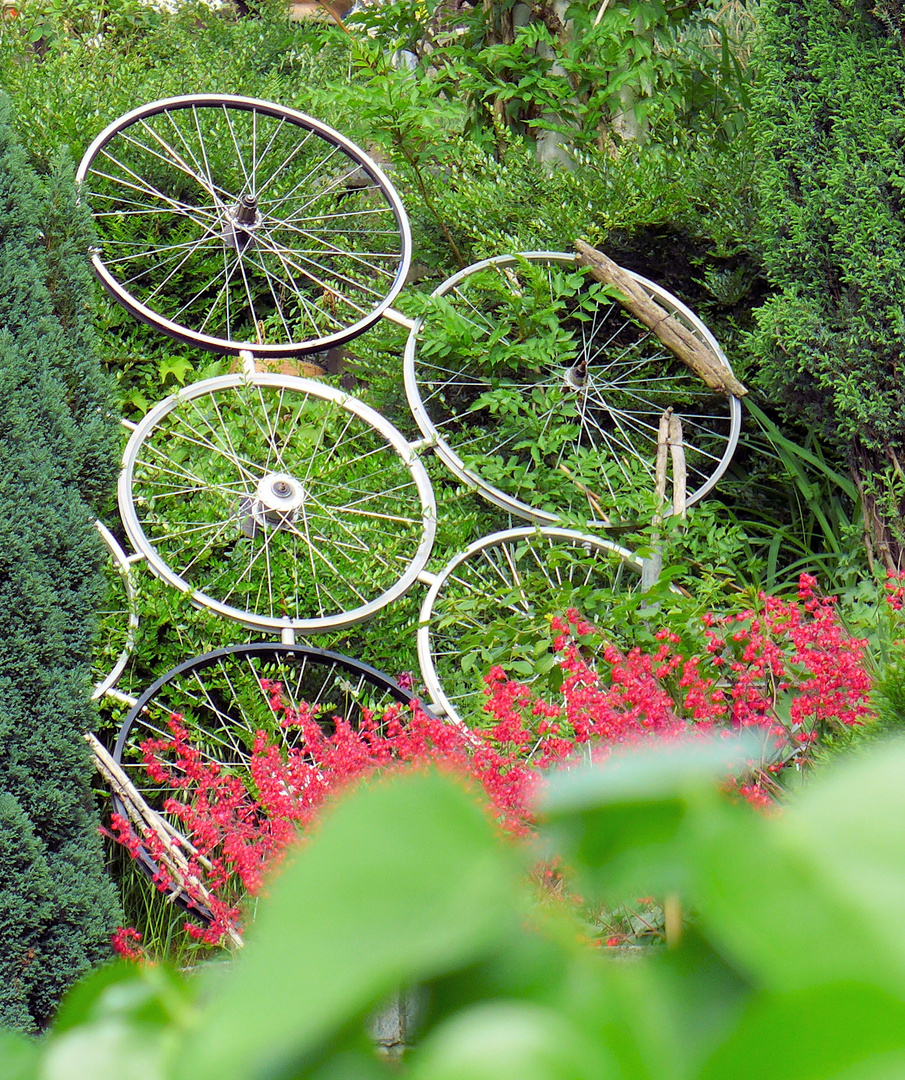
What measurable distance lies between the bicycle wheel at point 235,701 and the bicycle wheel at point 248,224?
122cm

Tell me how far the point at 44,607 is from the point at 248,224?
2.03 metres

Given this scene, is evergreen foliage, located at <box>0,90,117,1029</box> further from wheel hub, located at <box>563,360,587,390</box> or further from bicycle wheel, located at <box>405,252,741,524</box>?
wheel hub, located at <box>563,360,587,390</box>

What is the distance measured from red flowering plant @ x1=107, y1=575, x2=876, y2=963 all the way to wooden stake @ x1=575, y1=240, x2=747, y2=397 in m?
1.41

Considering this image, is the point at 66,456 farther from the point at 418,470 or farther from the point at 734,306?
the point at 734,306

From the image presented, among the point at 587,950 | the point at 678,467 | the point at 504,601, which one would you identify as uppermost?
the point at 587,950

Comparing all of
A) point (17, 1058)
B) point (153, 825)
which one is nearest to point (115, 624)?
point (153, 825)

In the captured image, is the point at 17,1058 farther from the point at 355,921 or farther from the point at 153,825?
the point at 153,825

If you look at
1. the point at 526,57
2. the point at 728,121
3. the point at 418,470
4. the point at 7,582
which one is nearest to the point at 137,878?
the point at 7,582

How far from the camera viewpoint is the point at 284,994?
19 cm

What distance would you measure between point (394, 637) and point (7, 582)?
1510 mm

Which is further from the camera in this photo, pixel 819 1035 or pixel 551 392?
pixel 551 392

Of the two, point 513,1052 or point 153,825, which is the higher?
point 513,1052

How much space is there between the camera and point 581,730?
1.95m

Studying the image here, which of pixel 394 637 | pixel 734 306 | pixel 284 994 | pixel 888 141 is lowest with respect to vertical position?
pixel 394 637
